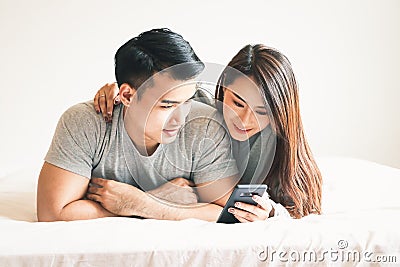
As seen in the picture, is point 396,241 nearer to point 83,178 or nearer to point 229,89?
point 229,89

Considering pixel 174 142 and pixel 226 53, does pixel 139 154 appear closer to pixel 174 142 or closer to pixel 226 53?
pixel 174 142

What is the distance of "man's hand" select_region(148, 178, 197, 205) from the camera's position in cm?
146

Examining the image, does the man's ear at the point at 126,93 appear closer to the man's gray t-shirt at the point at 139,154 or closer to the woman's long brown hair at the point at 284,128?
the man's gray t-shirt at the point at 139,154

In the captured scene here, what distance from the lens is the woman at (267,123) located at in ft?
4.71

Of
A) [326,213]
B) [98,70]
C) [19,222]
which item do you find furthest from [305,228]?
[98,70]

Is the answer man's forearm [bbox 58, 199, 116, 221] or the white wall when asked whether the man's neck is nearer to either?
Answer: man's forearm [bbox 58, 199, 116, 221]

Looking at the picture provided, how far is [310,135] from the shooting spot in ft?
9.62

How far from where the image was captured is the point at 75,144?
55.8 inches

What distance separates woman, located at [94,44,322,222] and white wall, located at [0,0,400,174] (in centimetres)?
122

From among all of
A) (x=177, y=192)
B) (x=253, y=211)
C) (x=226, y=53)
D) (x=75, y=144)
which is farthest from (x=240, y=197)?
(x=226, y=53)

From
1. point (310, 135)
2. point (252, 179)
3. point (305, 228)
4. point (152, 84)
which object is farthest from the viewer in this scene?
point (310, 135)

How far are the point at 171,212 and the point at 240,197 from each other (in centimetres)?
16

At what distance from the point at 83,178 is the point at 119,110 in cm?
18

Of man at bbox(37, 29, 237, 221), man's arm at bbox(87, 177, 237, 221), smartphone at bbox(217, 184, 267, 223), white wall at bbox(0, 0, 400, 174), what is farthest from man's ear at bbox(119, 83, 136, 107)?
white wall at bbox(0, 0, 400, 174)
